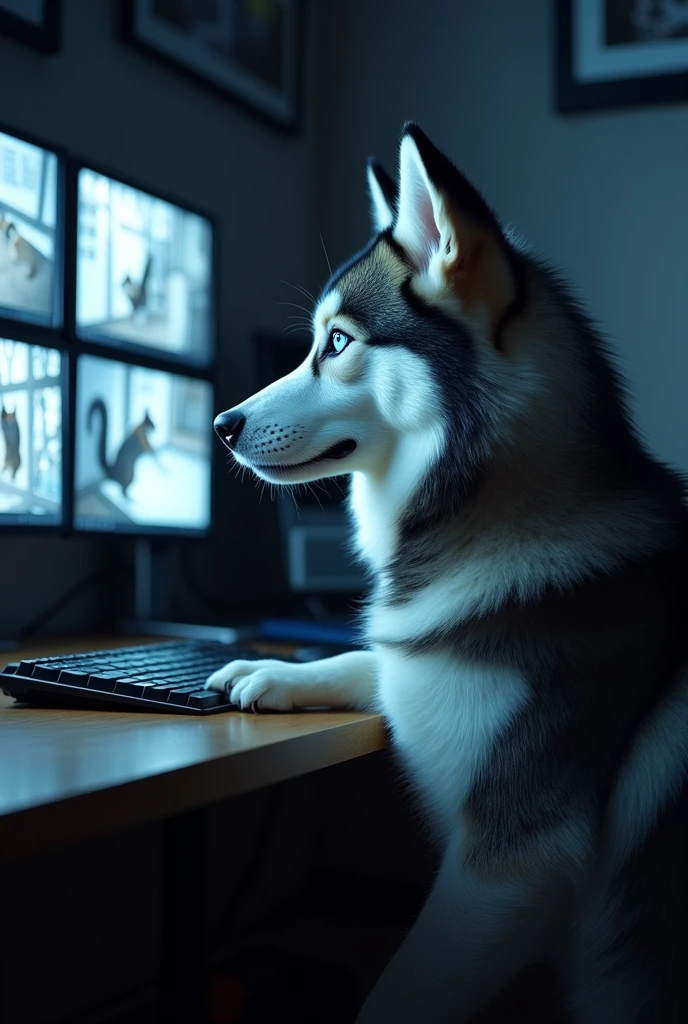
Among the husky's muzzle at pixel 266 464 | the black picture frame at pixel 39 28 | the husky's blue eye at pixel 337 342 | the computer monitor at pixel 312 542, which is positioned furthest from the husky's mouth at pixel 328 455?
the black picture frame at pixel 39 28

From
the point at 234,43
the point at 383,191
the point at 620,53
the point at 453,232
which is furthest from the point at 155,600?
the point at 620,53

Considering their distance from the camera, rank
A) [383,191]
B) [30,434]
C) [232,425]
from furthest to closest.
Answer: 1. [30,434]
2. [383,191]
3. [232,425]

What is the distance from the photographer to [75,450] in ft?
4.64

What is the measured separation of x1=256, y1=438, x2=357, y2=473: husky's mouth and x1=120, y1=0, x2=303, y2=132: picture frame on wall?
106 centimetres

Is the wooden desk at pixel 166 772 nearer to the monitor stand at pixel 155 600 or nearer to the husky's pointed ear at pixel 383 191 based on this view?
the monitor stand at pixel 155 600

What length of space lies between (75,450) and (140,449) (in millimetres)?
145

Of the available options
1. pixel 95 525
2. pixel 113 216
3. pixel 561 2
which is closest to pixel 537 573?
pixel 95 525

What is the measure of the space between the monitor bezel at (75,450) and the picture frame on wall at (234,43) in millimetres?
635

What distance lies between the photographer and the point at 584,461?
979mm

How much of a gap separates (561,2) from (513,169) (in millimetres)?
362

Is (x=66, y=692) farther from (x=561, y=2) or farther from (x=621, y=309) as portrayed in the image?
(x=561, y=2)

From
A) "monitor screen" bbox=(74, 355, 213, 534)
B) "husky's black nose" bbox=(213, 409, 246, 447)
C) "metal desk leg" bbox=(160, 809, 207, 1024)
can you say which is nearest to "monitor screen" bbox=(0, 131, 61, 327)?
"monitor screen" bbox=(74, 355, 213, 534)

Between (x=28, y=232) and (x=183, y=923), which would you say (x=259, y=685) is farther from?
(x=28, y=232)

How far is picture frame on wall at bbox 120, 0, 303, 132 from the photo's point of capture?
1777mm
